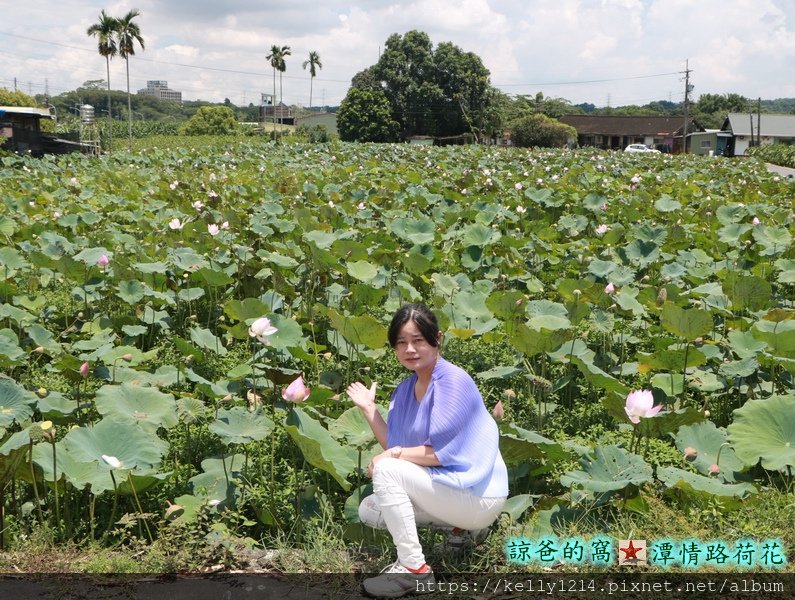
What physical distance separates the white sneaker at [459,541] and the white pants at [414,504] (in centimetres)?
10

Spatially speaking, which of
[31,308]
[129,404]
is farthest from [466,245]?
[129,404]

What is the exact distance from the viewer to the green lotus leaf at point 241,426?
277cm

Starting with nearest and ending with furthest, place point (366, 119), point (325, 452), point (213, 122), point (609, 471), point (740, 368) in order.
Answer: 1. point (609, 471)
2. point (325, 452)
3. point (740, 368)
4. point (366, 119)
5. point (213, 122)

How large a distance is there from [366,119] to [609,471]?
44291 mm

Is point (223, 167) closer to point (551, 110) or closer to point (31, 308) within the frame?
point (31, 308)

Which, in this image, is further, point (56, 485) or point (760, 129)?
point (760, 129)

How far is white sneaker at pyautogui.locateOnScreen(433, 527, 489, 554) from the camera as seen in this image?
8.62 ft

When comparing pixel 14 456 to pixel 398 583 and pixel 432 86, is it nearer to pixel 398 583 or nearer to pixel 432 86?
pixel 398 583

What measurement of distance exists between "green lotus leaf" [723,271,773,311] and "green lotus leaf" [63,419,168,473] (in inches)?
129

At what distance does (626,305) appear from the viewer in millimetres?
4441

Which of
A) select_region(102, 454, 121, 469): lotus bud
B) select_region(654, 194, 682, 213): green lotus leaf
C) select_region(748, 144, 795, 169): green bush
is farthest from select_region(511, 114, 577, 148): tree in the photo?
select_region(102, 454, 121, 469): lotus bud

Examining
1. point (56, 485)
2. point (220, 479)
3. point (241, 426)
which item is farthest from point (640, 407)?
point (56, 485)

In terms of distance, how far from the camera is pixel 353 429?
307cm

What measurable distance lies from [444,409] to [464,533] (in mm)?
470
